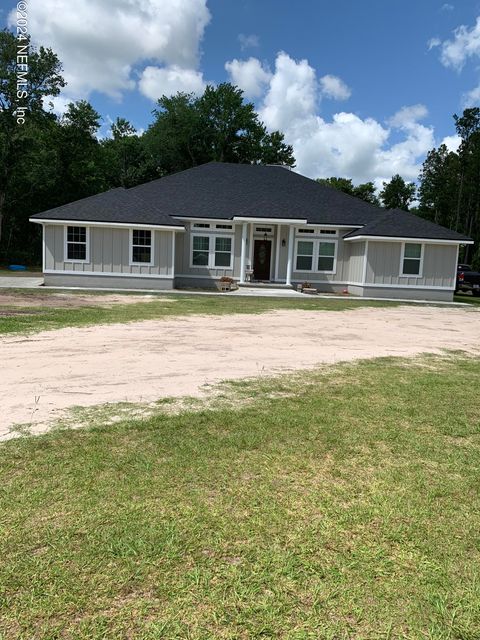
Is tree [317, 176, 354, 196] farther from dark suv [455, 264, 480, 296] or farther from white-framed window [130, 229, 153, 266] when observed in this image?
white-framed window [130, 229, 153, 266]

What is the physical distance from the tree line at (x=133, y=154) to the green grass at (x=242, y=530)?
3450cm

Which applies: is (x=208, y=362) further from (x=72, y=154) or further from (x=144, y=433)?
(x=72, y=154)

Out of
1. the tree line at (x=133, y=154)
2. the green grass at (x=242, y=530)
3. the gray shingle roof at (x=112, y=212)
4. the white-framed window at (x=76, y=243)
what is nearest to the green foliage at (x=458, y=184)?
the tree line at (x=133, y=154)

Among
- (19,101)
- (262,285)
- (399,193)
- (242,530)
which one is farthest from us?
Result: (399,193)

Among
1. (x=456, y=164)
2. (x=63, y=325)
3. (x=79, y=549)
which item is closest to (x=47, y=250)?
(x=63, y=325)

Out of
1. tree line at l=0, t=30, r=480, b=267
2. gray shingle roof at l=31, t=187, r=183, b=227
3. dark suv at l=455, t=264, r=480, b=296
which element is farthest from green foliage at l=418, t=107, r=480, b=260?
gray shingle roof at l=31, t=187, r=183, b=227

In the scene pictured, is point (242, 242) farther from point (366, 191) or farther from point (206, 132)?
point (366, 191)

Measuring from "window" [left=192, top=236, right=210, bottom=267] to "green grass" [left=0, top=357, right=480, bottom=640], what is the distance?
18087 millimetres

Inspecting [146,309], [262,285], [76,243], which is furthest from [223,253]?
[146,309]

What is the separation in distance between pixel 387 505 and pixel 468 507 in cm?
50

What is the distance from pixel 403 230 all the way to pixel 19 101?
3047 cm

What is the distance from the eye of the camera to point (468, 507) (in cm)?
288

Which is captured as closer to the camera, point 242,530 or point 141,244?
point 242,530

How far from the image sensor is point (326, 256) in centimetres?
2247
